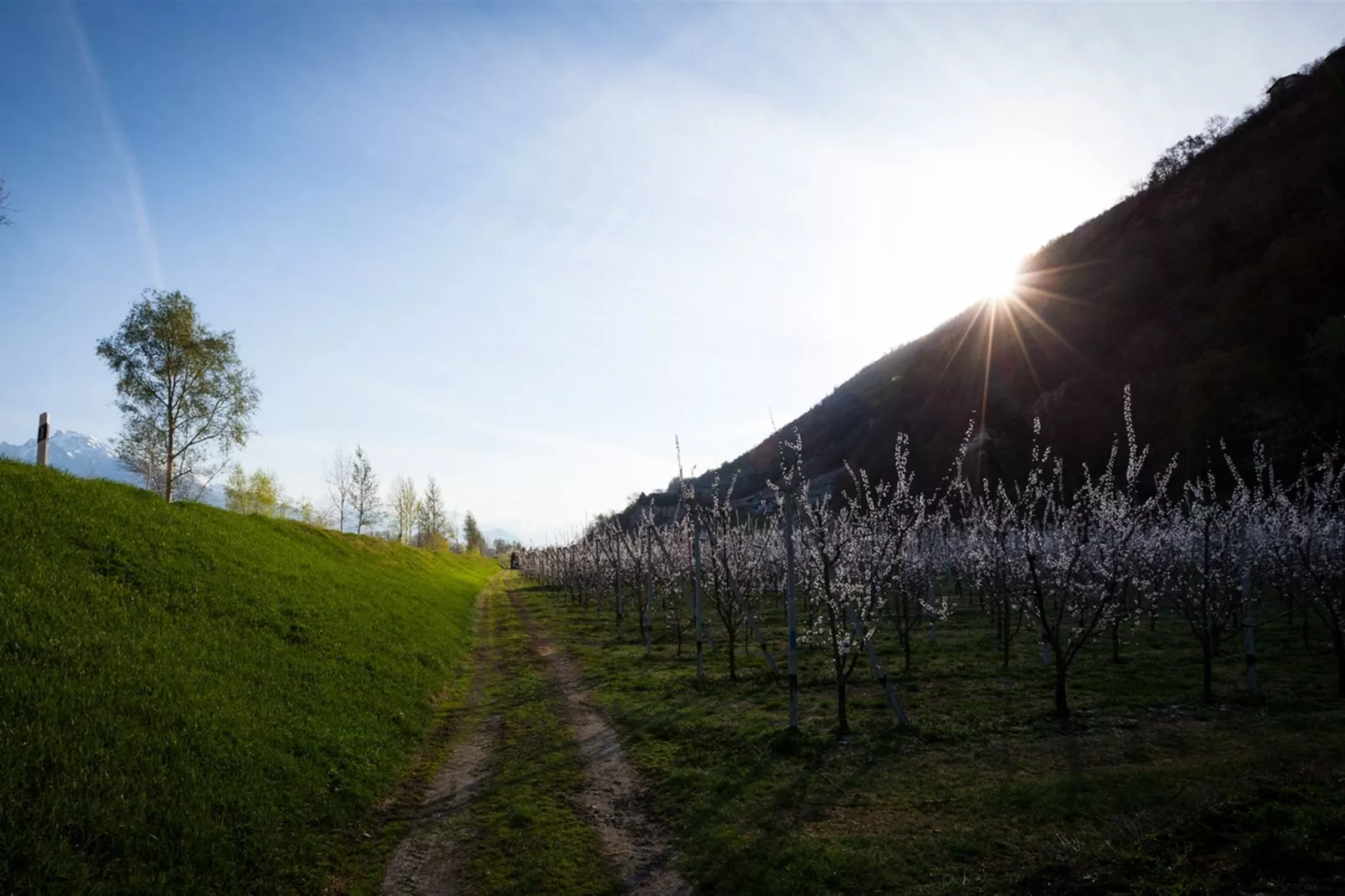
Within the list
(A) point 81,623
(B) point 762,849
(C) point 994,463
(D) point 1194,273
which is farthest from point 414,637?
(D) point 1194,273

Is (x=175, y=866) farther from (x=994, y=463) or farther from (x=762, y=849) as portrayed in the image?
(x=994, y=463)

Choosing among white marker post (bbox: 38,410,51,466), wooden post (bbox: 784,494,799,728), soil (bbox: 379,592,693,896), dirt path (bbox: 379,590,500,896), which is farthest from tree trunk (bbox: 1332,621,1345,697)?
white marker post (bbox: 38,410,51,466)

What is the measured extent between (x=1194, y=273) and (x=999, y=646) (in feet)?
205

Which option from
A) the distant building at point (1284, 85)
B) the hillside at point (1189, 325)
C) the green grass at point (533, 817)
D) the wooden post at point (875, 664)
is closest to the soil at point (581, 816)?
the green grass at point (533, 817)

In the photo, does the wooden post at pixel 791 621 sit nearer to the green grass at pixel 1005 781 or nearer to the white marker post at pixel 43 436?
the green grass at pixel 1005 781

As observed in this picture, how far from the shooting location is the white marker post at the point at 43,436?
17.2 m

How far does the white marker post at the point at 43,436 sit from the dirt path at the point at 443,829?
1403cm

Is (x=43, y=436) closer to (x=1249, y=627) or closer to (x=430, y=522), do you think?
(x=1249, y=627)

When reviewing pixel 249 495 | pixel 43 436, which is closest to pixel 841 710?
pixel 43 436

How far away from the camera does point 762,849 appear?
810cm

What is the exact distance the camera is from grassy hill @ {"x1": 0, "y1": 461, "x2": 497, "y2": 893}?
656cm

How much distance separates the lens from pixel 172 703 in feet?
29.4

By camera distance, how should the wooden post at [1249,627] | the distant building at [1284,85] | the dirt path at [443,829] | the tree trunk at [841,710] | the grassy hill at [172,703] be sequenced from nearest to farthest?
1. the grassy hill at [172,703]
2. the dirt path at [443,829]
3. the tree trunk at [841,710]
4. the wooden post at [1249,627]
5. the distant building at [1284,85]

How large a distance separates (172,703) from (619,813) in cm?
646
